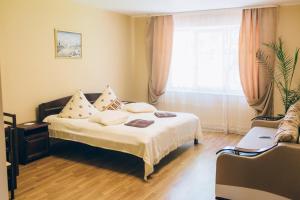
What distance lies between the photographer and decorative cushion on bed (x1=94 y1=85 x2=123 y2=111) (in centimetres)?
527

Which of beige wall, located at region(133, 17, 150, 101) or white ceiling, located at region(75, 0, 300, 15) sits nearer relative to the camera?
white ceiling, located at region(75, 0, 300, 15)

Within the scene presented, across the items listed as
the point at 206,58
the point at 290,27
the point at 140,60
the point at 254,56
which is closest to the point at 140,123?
the point at 206,58

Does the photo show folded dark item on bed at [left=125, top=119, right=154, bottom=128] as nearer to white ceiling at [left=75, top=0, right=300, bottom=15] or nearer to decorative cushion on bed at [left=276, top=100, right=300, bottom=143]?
decorative cushion on bed at [left=276, top=100, right=300, bottom=143]

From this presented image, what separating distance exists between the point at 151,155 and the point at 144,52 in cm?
343

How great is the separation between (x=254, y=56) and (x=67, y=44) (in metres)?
3.32

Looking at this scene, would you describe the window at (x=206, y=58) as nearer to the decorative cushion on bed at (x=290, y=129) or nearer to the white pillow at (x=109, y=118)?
the decorative cushion on bed at (x=290, y=129)

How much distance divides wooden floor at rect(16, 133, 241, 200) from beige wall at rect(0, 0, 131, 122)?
3.11ft

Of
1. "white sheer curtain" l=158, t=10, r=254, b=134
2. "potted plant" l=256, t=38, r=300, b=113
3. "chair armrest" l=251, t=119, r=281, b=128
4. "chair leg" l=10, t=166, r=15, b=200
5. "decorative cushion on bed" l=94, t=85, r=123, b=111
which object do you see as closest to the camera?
"chair leg" l=10, t=166, r=15, b=200

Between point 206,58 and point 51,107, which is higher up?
point 206,58

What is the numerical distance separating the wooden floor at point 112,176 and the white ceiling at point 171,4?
2442 mm

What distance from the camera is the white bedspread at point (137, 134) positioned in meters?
3.70

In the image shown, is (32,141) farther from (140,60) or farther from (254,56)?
(254,56)

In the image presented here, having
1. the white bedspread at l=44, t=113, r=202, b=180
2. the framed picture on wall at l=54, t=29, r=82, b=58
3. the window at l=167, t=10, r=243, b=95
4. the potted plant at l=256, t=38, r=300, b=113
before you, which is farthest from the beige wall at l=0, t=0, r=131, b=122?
the potted plant at l=256, t=38, r=300, b=113

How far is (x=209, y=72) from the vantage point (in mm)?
5957
